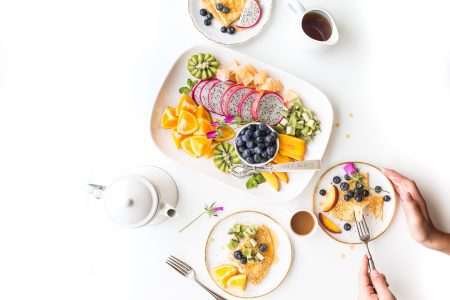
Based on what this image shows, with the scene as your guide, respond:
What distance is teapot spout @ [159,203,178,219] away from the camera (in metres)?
1.38

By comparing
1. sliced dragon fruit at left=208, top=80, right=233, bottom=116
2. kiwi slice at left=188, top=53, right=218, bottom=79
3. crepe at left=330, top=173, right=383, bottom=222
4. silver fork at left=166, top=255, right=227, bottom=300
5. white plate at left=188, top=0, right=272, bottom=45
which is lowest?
silver fork at left=166, top=255, right=227, bottom=300

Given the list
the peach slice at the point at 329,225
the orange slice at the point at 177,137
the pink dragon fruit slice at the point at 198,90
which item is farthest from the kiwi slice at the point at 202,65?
the peach slice at the point at 329,225

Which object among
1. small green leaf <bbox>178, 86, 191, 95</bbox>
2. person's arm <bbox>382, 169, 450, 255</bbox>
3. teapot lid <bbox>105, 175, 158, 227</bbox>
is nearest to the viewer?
teapot lid <bbox>105, 175, 158, 227</bbox>

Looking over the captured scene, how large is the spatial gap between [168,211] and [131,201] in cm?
15

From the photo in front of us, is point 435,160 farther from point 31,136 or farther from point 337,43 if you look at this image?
point 31,136

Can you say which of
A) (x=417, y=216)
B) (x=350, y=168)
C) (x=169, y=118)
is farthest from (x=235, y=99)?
(x=417, y=216)

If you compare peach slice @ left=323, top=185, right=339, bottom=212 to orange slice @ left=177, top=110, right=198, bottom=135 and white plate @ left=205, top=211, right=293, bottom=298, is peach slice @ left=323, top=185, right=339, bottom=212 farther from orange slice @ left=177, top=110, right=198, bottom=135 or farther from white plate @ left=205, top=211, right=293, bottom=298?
orange slice @ left=177, top=110, right=198, bottom=135

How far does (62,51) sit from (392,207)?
1.37m

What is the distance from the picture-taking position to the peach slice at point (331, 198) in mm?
1479

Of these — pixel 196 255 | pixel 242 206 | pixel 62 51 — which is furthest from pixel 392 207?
pixel 62 51

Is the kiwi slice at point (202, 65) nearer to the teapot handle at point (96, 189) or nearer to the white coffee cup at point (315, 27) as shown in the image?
the white coffee cup at point (315, 27)

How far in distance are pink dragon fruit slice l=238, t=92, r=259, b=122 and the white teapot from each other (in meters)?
0.39

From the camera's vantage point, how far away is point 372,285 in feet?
4.71

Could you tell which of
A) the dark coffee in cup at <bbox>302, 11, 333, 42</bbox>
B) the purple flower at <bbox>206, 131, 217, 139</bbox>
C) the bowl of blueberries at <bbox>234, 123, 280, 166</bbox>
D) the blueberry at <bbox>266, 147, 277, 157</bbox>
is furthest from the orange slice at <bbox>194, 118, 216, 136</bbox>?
the dark coffee in cup at <bbox>302, 11, 333, 42</bbox>
